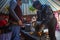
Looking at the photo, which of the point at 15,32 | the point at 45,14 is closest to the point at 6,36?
the point at 15,32

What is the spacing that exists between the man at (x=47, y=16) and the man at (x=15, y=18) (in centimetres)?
13

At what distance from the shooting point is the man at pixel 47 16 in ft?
3.46

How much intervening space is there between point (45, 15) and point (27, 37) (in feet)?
0.71

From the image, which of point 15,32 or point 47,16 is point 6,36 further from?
point 47,16

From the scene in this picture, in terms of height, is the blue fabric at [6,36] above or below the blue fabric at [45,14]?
below

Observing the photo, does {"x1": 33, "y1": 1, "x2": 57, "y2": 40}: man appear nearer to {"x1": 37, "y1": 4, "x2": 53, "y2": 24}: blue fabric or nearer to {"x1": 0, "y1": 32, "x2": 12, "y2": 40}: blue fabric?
{"x1": 37, "y1": 4, "x2": 53, "y2": 24}: blue fabric

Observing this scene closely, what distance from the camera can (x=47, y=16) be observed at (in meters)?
1.06

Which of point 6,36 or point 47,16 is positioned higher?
Answer: point 47,16

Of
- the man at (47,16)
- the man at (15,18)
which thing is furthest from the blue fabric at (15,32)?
the man at (47,16)

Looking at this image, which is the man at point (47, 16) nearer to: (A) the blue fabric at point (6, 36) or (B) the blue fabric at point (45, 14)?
(B) the blue fabric at point (45, 14)

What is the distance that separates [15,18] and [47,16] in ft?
0.76

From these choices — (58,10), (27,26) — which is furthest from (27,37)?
(58,10)

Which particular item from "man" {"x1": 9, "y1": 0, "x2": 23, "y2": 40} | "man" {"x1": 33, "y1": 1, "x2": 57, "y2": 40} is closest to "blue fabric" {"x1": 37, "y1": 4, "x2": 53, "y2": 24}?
"man" {"x1": 33, "y1": 1, "x2": 57, "y2": 40}

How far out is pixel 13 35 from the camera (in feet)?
3.47
